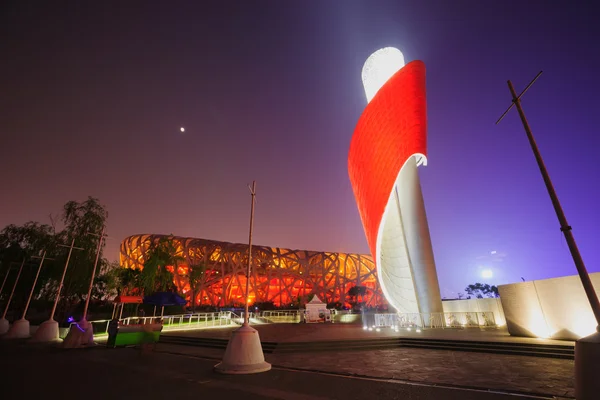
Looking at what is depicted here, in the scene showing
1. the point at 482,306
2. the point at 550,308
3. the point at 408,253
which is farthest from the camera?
the point at 482,306

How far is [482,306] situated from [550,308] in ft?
22.0

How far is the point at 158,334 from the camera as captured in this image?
49.2ft

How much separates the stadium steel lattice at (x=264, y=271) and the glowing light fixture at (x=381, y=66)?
39.3 metres

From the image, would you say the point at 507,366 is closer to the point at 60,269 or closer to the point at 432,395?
the point at 432,395

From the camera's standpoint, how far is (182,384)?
621 cm

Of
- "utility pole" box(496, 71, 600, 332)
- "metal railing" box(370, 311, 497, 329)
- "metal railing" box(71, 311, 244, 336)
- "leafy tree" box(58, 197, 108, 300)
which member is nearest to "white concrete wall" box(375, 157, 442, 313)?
"metal railing" box(370, 311, 497, 329)

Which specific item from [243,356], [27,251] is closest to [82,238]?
[27,251]

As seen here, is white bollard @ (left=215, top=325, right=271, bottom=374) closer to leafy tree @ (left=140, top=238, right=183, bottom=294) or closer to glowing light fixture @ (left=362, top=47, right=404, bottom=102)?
glowing light fixture @ (left=362, top=47, right=404, bottom=102)

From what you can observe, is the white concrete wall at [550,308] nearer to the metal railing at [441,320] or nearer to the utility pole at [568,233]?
the metal railing at [441,320]

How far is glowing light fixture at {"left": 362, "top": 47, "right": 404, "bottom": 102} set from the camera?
822 inches

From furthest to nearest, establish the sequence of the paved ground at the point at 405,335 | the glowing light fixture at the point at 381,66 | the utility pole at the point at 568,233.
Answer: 1. the glowing light fixture at the point at 381,66
2. the paved ground at the point at 405,335
3. the utility pole at the point at 568,233

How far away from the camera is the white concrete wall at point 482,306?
16672 millimetres

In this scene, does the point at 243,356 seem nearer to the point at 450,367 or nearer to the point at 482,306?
the point at 450,367

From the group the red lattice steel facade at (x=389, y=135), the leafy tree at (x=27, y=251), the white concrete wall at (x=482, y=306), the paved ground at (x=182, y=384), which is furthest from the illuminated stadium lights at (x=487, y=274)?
the leafy tree at (x=27, y=251)
